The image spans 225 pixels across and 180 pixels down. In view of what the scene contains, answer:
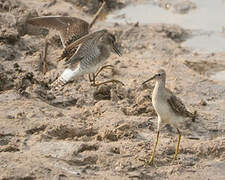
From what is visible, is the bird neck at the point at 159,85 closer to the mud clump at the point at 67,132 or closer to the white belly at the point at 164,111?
the white belly at the point at 164,111

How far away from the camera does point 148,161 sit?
6082 millimetres

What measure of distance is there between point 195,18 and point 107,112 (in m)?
4.49

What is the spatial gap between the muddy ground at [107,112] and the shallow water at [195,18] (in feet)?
1.17

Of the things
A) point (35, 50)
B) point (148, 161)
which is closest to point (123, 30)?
point (35, 50)

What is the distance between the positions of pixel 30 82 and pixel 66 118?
45.0 inches

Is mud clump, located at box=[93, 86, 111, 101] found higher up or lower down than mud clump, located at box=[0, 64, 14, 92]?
lower down

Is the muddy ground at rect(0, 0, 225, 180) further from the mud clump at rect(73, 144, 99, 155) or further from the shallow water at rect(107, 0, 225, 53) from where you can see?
the shallow water at rect(107, 0, 225, 53)

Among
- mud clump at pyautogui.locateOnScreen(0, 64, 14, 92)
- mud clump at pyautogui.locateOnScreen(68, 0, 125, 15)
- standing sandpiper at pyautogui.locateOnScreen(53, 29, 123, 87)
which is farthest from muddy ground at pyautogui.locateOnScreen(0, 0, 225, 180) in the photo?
mud clump at pyautogui.locateOnScreen(68, 0, 125, 15)

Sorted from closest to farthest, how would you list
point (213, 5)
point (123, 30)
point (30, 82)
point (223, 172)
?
point (223, 172), point (30, 82), point (123, 30), point (213, 5)

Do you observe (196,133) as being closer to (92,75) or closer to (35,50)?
(92,75)

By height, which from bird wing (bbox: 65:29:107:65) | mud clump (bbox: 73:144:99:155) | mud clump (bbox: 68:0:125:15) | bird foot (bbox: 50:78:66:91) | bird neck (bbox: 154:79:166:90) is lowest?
mud clump (bbox: 73:144:99:155)

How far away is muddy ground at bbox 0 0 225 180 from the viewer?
19.4 feet

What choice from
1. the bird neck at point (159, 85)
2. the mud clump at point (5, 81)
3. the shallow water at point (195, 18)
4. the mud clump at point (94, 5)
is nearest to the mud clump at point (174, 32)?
the shallow water at point (195, 18)

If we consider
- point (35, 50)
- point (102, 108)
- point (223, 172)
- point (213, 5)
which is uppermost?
point (213, 5)
